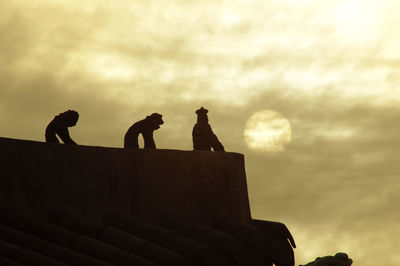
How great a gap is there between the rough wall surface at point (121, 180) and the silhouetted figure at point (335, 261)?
2878mm

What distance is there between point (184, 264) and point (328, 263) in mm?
8207

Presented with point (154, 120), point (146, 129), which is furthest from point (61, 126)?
point (154, 120)

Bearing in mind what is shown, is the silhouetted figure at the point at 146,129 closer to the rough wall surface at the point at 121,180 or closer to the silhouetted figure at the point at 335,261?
the rough wall surface at the point at 121,180

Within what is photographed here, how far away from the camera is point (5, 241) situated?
13.7 meters

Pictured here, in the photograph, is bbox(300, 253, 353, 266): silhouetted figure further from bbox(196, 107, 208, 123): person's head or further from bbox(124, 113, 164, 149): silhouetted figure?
bbox(124, 113, 164, 149): silhouetted figure

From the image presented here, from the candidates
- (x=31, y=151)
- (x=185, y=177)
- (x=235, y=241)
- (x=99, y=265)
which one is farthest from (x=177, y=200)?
(x=99, y=265)

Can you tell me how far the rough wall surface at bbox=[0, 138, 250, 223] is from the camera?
52.1 ft

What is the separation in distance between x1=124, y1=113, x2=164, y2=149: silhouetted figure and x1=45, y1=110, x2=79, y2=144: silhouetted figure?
5.93ft

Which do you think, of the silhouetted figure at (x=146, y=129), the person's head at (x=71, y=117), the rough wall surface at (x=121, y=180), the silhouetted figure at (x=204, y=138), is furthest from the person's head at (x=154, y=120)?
the person's head at (x=71, y=117)

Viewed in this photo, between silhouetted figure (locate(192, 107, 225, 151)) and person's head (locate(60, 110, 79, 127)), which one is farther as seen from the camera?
silhouetted figure (locate(192, 107, 225, 151))

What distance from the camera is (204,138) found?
71.2ft

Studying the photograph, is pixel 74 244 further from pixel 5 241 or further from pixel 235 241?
pixel 235 241

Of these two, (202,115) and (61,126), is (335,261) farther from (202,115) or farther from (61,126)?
(61,126)

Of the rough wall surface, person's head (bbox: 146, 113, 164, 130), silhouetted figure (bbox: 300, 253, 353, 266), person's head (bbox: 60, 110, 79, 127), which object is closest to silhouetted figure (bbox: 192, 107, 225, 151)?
person's head (bbox: 146, 113, 164, 130)
